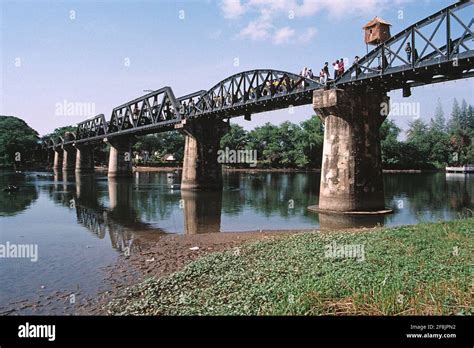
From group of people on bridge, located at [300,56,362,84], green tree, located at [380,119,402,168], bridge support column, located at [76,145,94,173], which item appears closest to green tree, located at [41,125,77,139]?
bridge support column, located at [76,145,94,173]

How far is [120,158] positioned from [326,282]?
266 feet

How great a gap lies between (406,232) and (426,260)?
4.54 m

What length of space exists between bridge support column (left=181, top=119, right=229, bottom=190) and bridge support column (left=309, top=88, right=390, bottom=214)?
2551cm

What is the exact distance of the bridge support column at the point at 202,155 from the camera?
53519mm

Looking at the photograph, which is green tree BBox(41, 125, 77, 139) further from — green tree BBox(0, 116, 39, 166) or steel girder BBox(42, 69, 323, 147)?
steel girder BBox(42, 69, 323, 147)

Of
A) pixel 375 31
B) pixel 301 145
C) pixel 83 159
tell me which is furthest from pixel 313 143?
pixel 375 31

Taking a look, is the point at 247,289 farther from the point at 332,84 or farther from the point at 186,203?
the point at 186,203

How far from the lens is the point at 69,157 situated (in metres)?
128

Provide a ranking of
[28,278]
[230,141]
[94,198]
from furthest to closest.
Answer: [230,141], [94,198], [28,278]

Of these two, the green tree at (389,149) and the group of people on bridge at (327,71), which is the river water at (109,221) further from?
the green tree at (389,149)

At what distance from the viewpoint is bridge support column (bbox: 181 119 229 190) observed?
176 ft

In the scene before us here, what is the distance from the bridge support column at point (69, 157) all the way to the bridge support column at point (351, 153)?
11180 centimetres
